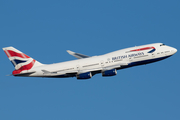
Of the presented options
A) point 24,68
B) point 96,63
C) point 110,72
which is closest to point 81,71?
point 96,63

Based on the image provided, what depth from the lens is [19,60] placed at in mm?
78062

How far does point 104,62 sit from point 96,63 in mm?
2294

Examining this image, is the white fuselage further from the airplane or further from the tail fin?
the tail fin

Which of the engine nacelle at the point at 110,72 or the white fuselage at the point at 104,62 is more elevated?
the white fuselage at the point at 104,62

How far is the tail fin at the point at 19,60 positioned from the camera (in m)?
77.4

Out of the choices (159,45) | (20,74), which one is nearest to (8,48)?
(20,74)

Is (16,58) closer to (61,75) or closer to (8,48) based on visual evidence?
(8,48)

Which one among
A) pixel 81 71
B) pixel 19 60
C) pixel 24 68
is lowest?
pixel 81 71

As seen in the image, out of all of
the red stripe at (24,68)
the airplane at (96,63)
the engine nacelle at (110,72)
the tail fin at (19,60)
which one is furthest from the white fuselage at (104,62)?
the tail fin at (19,60)

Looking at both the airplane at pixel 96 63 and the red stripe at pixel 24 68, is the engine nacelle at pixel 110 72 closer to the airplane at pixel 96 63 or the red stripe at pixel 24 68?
the airplane at pixel 96 63

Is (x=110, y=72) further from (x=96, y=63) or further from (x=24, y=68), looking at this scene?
(x=24, y=68)

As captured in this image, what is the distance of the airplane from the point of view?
7488cm

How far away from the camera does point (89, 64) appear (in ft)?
247

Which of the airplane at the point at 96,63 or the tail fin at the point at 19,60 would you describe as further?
the tail fin at the point at 19,60
